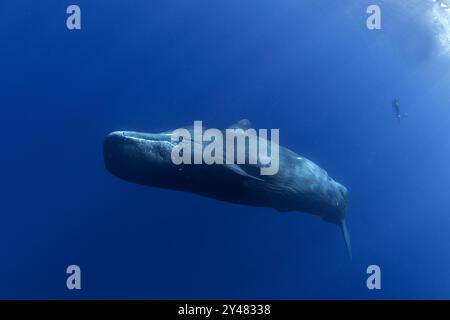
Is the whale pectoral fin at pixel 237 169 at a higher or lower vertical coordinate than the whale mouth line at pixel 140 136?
lower

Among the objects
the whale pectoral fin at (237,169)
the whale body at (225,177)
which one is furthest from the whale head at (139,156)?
the whale pectoral fin at (237,169)

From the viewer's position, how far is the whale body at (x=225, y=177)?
28.7ft

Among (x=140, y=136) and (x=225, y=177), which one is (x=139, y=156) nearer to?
(x=140, y=136)

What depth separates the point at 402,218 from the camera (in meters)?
40.4

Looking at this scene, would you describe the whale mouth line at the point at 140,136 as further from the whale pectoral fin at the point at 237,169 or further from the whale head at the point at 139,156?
the whale pectoral fin at the point at 237,169

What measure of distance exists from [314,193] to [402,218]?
A: 31.9m

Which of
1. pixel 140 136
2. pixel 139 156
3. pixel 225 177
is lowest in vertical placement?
pixel 225 177

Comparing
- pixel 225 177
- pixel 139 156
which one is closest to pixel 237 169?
pixel 225 177

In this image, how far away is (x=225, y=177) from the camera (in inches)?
380

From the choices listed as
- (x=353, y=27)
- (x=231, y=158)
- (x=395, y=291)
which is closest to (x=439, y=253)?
(x=395, y=291)

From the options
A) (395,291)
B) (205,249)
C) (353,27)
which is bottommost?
(395,291)

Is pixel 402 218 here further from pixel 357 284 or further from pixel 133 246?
pixel 133 246

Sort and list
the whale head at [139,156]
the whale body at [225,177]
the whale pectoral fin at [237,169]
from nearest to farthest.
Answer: the whale head at [139,156]
the whale body at [225,177]
the whale pectoral fin at [237,169]
